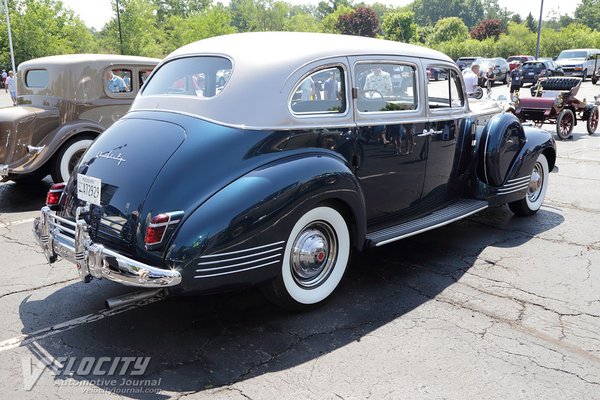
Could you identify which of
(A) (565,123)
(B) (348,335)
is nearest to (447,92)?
(B) (348,335)

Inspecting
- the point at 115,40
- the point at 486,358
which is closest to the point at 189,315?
the point at 486,358

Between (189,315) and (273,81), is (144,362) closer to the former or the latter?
(189,315)

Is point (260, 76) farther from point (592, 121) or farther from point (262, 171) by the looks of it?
point (592, 121)

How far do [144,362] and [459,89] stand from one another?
402 centimetres

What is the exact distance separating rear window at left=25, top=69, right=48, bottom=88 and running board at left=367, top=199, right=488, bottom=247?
19.8 feet

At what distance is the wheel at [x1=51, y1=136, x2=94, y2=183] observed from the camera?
23.8 ft

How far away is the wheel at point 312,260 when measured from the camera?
11.6 feet

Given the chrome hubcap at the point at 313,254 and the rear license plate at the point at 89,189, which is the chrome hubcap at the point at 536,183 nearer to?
the chrome hubcap at the point at 313,254

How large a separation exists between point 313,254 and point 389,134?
129cm

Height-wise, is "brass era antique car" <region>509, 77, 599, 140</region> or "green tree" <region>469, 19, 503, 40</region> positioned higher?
"green tree" <region>469, 19, 503, 40</region>

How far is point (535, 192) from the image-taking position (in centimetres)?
632

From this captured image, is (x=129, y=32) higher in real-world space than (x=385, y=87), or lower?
higher

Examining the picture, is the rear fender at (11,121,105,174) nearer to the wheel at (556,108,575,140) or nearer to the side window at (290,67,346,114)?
the side window at (290,67,346,114)

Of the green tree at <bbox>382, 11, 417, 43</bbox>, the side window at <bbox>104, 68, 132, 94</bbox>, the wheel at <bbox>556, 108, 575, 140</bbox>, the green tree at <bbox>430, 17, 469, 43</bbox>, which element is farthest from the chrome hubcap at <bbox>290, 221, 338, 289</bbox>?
the green tree at <bbox>382, 11, 417, 43</bbox>
